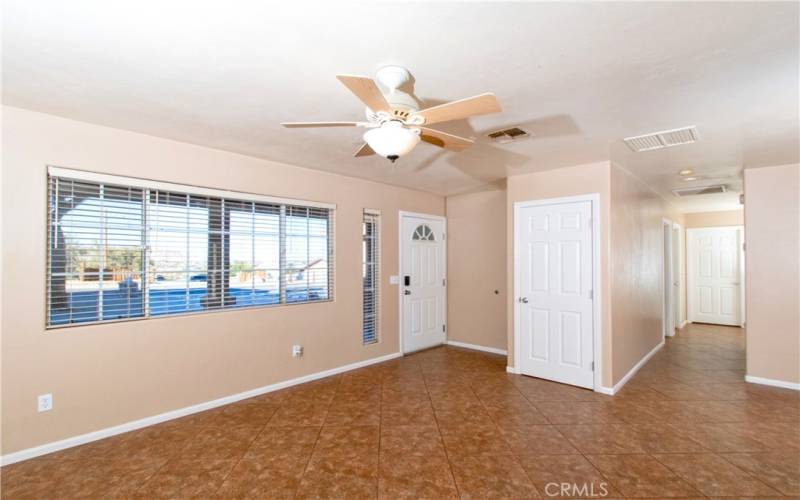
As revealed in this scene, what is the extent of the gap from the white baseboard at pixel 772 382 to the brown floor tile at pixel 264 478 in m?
4.84

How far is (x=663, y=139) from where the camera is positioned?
9.58 ft

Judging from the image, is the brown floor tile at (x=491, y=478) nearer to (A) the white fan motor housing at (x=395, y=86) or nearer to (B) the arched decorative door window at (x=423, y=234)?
(A) the white fan motor housing at (x=395, y=86)

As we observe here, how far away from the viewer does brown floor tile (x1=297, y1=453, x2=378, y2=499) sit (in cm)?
213

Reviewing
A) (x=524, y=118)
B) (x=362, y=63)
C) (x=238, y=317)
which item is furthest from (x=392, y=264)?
(x=362, y=63)

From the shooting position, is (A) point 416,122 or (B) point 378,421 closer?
(A) point 416,122

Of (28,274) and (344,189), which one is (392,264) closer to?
(344,189)

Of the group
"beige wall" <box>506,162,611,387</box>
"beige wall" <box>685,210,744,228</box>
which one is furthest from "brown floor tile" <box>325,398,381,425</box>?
"beige wall" <box>685,210,744,228</box>

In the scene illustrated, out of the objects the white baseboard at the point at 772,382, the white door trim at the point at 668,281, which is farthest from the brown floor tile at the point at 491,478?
the white door trim at the point at 668,281

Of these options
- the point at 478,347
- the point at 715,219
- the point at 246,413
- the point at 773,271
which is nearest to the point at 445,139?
the point at 246,413

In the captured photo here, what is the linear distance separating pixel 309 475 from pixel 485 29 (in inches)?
108

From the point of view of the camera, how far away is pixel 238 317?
352 cm

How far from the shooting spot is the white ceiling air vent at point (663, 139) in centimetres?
277

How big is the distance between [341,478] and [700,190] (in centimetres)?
592

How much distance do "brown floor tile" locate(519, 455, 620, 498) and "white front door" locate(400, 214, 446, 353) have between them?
280 cm
